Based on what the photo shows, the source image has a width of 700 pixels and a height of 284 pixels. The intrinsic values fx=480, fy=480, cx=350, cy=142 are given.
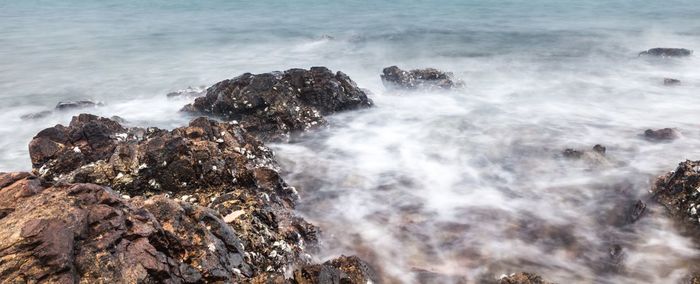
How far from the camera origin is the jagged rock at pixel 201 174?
8.66m

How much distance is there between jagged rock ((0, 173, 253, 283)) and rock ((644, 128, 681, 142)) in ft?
47.0

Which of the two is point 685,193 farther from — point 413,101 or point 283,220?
point 413,101

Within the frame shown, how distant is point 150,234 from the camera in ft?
20.9

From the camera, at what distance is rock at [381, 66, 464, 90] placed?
24.0m

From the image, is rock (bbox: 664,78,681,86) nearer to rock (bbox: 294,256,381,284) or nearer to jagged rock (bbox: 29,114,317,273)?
jagged rock (bbox: 29,114,317,273)

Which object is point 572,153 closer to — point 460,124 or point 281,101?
point 460,124

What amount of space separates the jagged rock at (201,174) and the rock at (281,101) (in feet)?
12.7

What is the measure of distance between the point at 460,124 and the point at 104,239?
573 inches

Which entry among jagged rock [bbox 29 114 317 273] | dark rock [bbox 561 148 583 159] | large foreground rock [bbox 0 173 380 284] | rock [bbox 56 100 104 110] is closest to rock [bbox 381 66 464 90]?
dark rock [bbox 561 148 583 159]

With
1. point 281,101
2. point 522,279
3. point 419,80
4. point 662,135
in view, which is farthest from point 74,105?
point 662,135

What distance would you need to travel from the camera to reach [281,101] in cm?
1705

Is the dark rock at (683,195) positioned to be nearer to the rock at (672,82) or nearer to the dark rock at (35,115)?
the rock at (672,82)

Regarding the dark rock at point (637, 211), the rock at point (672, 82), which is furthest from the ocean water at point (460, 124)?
the rock at point (672, 82)

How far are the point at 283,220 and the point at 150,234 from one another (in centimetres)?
351
